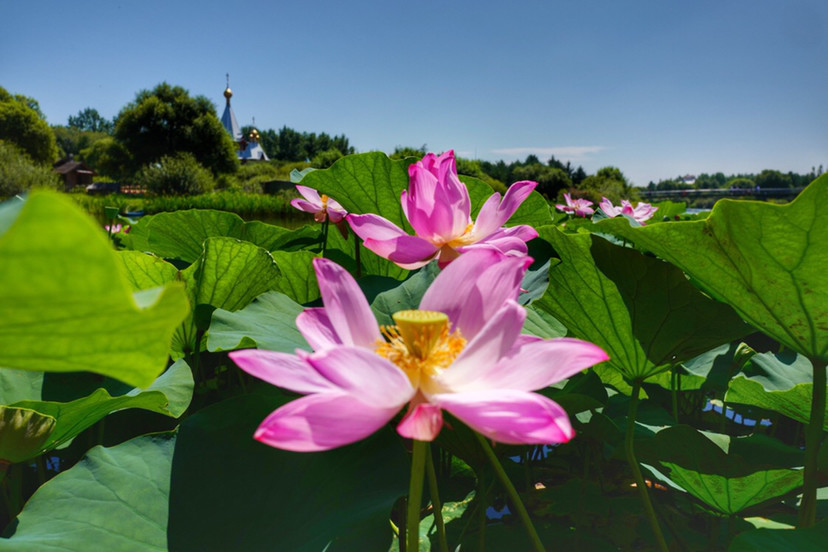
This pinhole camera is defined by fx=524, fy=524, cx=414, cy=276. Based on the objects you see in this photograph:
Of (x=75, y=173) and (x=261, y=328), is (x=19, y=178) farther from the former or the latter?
(x=75, y=173)

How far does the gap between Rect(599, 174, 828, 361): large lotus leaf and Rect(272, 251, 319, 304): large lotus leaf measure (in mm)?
722

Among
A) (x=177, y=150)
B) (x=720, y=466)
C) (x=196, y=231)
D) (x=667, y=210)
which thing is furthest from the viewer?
(x=177, y=150)

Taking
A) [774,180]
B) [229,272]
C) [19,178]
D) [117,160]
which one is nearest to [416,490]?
[229,272]

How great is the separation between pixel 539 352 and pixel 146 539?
0.49 metres

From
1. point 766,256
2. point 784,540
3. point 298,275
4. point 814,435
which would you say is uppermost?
point 766,256

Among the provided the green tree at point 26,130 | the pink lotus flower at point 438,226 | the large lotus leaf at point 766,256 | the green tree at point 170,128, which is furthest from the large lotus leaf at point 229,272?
the green tree at point 26,130

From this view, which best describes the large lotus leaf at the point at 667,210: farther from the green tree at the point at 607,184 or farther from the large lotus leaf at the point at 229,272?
the green tree at the point at 607,184

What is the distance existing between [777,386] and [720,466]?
0.26 m

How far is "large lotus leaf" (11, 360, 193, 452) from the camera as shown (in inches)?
25.6

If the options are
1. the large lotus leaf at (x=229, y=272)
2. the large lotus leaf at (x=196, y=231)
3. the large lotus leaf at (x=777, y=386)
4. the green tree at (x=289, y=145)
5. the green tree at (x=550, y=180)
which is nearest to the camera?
the large lotus leaf at (x=777, y=386)

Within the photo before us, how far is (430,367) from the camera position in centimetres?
47

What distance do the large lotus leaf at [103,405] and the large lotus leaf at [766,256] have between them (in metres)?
0.64

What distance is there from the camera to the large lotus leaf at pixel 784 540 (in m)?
0.57

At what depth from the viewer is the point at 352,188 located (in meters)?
1.18
